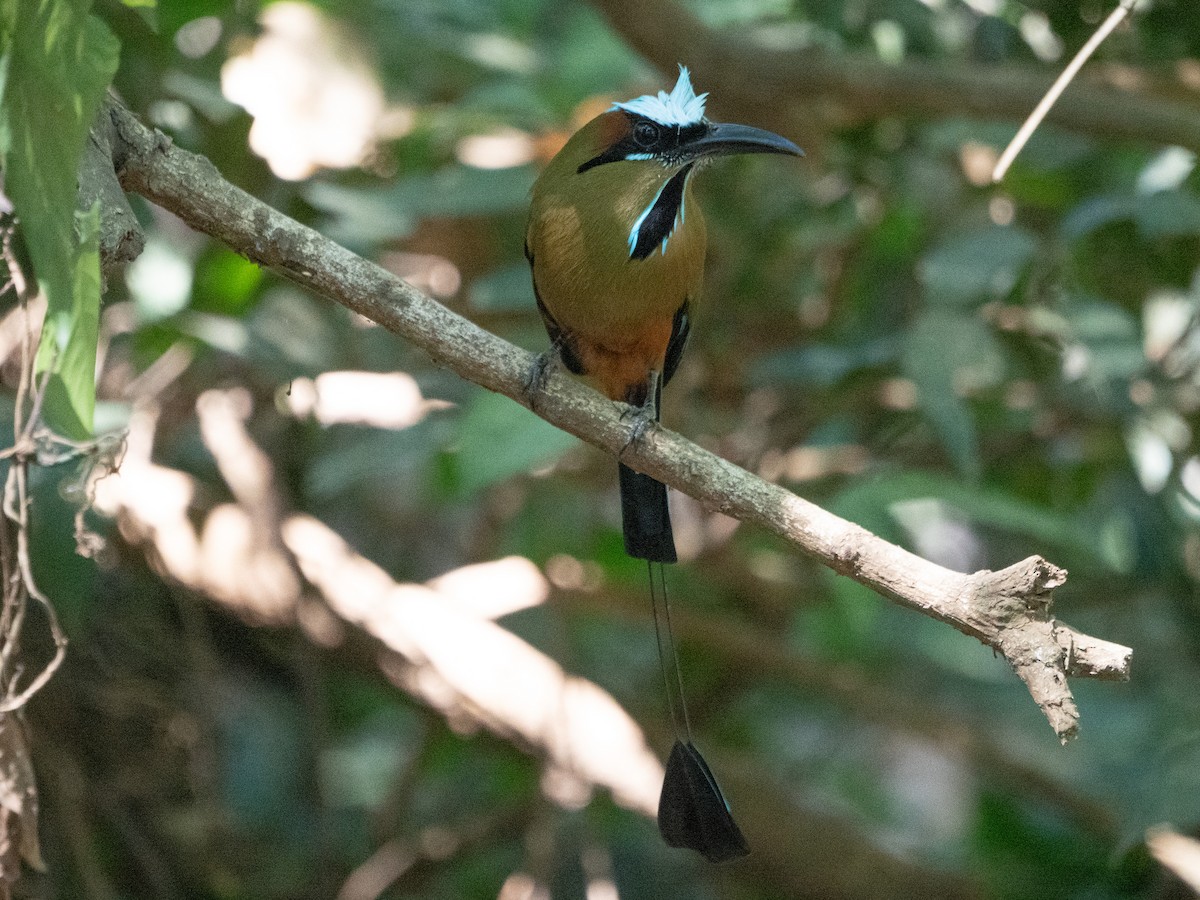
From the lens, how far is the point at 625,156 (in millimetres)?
2238

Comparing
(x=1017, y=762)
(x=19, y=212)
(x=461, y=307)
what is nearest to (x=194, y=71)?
(x=461, y=307)

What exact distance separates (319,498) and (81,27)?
6.72 feet

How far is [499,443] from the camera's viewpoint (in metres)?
2.22

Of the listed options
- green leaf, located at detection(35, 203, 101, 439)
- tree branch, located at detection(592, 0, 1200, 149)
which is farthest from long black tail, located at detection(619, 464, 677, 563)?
green leaf, located at detection(35, 203, 101, 439)

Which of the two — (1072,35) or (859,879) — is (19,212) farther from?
(859,879)

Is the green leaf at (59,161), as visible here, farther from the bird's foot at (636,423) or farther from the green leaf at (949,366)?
the green leaf at (949,366)

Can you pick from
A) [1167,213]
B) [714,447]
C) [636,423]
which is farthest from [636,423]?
[714,447]

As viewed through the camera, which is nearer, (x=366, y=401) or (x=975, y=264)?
(x=975, y=264)

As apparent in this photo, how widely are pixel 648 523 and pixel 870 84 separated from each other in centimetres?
110

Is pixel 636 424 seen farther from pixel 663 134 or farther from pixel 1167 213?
pixel 1167 213

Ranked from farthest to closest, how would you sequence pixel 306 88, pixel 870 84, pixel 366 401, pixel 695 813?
pixel 306 88 < pixel 366 401 < pixel 870 84 < pixel 695 813

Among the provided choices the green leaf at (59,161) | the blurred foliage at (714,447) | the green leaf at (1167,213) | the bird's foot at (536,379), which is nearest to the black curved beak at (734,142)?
the blurred foliage at (714,447)

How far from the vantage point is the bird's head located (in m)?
2.22

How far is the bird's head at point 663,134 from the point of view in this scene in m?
2.22
